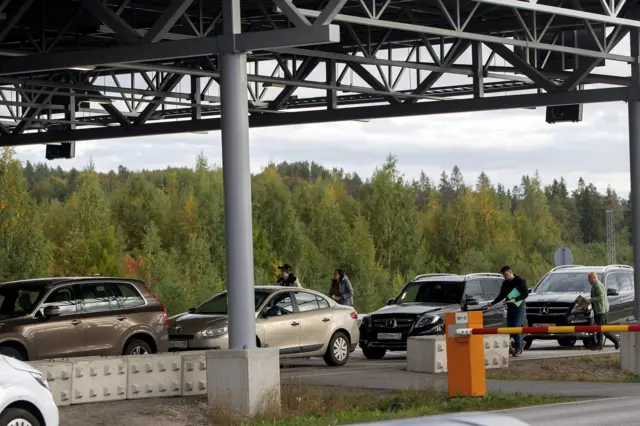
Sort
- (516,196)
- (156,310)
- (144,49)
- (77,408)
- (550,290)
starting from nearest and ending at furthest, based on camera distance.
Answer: (77,408) → (144,49) → (156,310) → (550,290) → (516,196)

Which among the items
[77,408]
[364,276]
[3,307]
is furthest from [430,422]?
[364,276]

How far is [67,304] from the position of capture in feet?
66.5

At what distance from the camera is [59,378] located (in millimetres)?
16859

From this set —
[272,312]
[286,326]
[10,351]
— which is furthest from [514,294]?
[10,351]

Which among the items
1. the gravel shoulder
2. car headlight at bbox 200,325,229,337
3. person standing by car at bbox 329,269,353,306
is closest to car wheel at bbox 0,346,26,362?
the gravel shoulder

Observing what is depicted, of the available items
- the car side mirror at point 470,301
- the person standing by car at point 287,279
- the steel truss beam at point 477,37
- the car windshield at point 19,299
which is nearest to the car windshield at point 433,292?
the car side mirror at point 470,301

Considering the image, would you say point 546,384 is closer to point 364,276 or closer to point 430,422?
point 430,422

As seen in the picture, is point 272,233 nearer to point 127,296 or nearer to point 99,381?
point 127,296

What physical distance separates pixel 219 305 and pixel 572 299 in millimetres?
9432

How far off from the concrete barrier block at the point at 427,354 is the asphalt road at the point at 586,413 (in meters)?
4.72

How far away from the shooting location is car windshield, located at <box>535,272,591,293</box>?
102ft

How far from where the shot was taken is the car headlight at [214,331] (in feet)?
74.6

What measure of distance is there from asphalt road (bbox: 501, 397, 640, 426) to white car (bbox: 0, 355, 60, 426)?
582 cm

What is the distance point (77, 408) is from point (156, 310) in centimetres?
487
